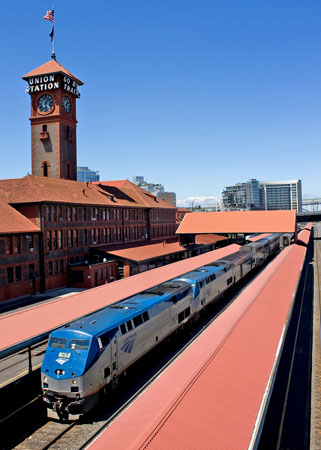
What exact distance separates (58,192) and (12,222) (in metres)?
9.82

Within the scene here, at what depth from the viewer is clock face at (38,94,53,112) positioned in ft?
206

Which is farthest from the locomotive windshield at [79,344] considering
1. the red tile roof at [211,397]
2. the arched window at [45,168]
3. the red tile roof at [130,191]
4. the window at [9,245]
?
the red tile roof at [130,191]

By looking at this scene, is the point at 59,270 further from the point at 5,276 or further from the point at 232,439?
the point at 232,439

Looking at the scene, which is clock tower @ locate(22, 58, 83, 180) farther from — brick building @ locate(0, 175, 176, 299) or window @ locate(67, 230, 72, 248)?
window @ locate(67, 230, 72, 248)

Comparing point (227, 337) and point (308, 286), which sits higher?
point (227, 337)

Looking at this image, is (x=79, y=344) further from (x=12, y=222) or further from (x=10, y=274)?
(x=12, y=222)

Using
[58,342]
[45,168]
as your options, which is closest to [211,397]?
[58,342]

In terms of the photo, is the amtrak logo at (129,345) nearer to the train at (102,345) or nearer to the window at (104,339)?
the train at (102,345)

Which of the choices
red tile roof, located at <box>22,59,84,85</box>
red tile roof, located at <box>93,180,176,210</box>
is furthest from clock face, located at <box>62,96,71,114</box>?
red tile roof, located at <box>93,180,176,210</box>

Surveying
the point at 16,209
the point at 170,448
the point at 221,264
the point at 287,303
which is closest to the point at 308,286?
the point at 221,264

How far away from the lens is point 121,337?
18375mm

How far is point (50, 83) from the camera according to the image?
6278 cm

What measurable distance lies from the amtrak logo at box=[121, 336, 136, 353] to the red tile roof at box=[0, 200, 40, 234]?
2668cm

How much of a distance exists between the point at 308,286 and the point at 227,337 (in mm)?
34657
